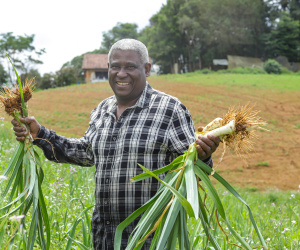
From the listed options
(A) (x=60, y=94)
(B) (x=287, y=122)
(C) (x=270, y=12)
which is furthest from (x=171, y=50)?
(B) (x=287, y=122)

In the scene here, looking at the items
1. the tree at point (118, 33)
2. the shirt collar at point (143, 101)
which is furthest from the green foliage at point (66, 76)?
the shirt collar at point (143, 101)

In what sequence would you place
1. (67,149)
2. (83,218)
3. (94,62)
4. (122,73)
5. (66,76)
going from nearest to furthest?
(122,73), (67,149), (83,218), (66,76), (94,62)

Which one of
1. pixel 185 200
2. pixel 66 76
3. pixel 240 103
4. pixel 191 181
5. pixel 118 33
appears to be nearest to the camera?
pixel 185 200

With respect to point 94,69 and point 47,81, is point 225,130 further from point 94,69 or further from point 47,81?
point 94,69

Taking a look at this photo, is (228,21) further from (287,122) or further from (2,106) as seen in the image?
(2,106)

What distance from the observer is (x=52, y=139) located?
238 centimetres

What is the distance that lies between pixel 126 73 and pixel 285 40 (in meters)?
36.3

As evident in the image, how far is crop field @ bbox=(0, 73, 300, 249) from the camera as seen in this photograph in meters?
→ 3.04

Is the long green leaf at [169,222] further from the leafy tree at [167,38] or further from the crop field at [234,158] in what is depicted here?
the leafy tree at [167,38]

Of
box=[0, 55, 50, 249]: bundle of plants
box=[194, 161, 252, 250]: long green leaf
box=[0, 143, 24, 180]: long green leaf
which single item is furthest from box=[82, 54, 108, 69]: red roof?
box=[194, 161, 252, 250]: long green leaf

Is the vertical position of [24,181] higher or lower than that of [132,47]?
lower

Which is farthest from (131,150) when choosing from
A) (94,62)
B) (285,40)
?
(94,62)

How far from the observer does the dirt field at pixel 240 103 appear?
29.5 feet

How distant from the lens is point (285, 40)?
35.4 meters
